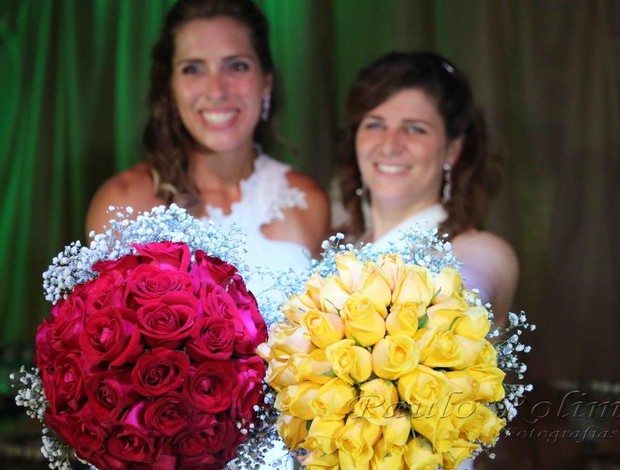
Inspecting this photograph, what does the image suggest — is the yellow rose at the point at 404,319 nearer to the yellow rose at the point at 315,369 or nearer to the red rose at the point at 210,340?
the yellow rose at the point at 315,369

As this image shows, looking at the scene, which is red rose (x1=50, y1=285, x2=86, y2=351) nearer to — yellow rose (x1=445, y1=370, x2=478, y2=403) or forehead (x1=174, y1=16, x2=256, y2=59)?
yellow rose (x1=445, y1=370, x2=478, y2=403)

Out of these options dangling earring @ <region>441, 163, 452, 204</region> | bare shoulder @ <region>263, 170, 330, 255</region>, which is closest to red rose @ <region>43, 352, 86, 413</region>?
bare shoulder @ <region>263, 170, 330, 255</region>

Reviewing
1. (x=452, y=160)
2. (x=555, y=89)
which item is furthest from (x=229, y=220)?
(x=555, y=89)

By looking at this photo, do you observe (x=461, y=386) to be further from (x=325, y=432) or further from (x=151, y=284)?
(x=151, y=284)

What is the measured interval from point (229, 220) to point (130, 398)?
1650 mm

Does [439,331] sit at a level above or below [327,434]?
above

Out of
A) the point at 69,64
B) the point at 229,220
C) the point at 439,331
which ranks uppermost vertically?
the point at 69,64

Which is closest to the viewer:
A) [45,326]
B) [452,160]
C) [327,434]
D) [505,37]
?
[327,434]

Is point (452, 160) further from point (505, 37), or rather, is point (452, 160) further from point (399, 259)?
point (399, 259)

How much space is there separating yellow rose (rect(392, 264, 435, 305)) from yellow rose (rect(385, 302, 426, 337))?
0.01 metres

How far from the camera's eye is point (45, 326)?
1395 millimetres

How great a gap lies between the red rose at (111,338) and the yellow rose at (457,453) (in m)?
0.44

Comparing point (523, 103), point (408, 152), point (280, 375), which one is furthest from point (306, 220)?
point (280, 375)

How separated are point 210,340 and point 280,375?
0.35 ft
